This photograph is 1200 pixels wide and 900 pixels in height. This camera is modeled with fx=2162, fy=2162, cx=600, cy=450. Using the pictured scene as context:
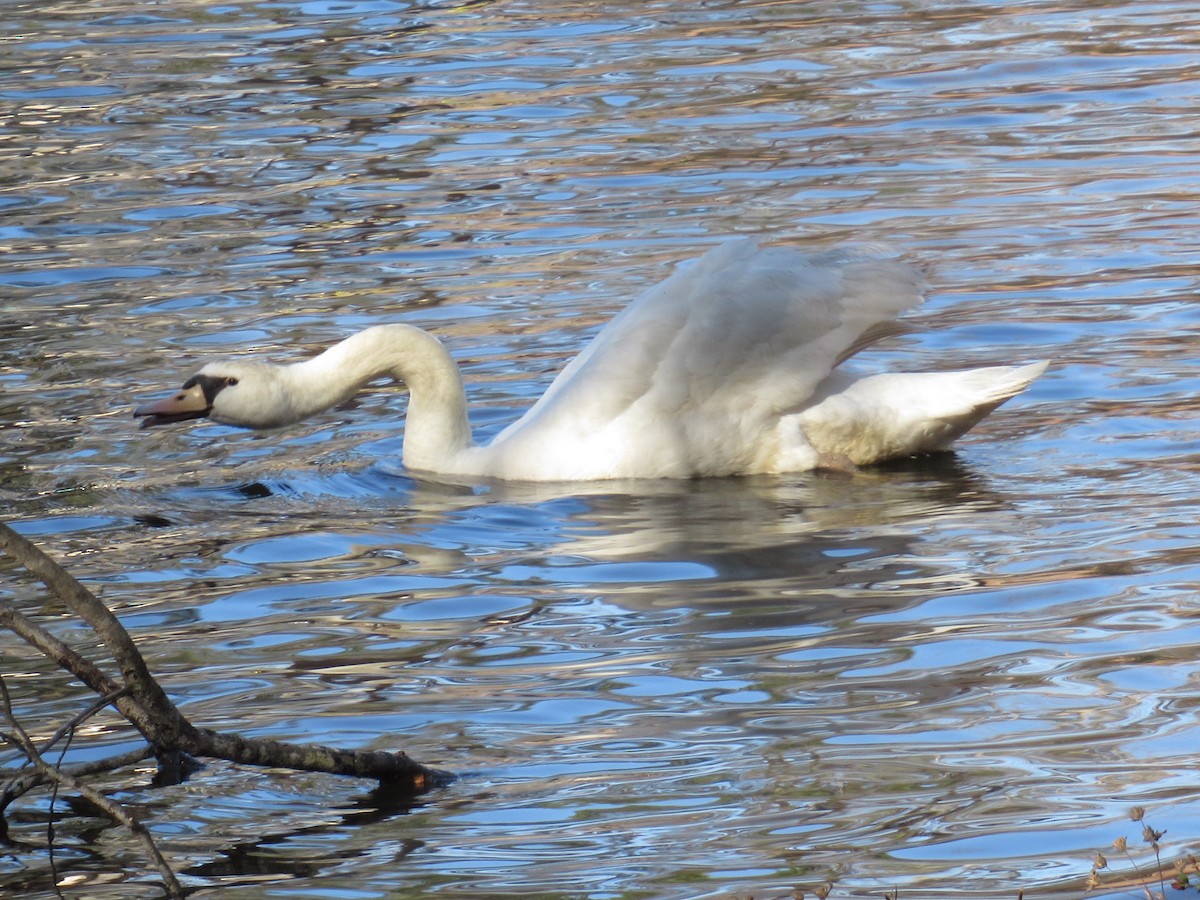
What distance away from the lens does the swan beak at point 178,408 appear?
8242 millimetres

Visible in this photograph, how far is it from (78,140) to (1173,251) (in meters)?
8.72

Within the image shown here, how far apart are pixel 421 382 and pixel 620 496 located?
1.08m

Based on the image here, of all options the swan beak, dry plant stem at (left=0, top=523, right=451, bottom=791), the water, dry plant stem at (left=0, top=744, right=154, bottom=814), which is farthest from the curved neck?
dry plant stem at (left=0, top=744, right=154, bottom=814)

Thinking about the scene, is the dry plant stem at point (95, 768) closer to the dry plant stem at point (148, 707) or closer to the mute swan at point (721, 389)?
the dry plant stem at point (148, 707)

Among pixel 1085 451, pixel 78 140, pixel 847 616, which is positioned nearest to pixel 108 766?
pixel 847 616

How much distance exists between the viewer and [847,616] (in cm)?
613

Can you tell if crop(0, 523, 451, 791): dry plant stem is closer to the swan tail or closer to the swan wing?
the swan wing

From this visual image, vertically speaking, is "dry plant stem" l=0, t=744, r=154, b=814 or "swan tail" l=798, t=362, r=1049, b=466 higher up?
"dry plant stem" l=0, t=744, r=154, b=814

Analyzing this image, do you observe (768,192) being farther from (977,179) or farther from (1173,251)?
(1173,251)

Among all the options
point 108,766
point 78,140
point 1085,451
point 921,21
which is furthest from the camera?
point 921,21

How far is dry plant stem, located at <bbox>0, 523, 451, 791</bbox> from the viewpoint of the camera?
13.2ft

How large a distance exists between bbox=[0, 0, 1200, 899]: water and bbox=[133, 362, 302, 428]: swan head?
33cm

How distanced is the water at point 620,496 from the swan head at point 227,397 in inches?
12.9

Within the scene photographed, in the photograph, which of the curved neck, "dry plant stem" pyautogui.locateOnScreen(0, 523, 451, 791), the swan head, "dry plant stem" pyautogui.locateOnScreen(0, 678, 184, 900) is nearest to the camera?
"dry plant stem" pyautogui.locateOnScreen(0, 678, 184, 900)
